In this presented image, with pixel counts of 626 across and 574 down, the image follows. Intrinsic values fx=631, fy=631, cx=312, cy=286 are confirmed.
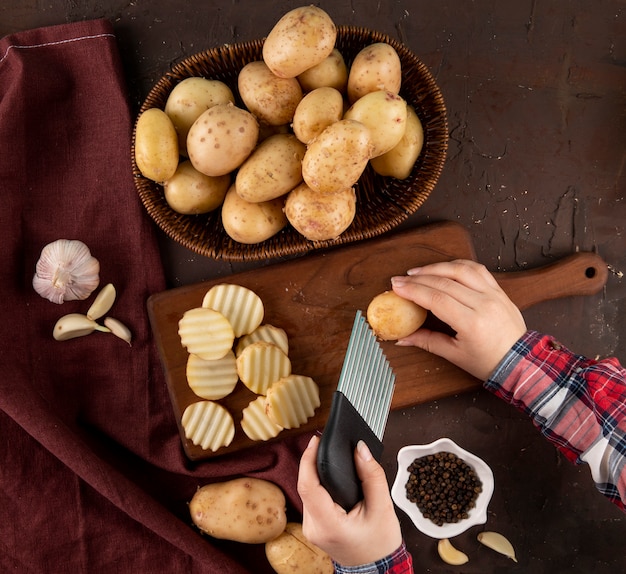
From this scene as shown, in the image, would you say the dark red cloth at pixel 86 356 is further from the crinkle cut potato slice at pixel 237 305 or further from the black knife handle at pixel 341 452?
the black knife handle at pixel 341 452

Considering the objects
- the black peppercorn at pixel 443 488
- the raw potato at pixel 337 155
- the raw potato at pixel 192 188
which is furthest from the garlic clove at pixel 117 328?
the black peppercorn at pixel 443 488

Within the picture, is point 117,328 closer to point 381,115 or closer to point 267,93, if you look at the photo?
point 267,93

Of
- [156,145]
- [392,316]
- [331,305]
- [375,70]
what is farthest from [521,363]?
[156,145]

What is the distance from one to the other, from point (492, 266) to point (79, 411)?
83 centimetres

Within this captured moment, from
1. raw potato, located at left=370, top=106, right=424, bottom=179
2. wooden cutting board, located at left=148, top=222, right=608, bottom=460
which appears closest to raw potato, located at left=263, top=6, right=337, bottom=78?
raw potato, located at left=370, top=106, right=424, bottom=179

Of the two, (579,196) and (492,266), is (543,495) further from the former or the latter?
(579,196)

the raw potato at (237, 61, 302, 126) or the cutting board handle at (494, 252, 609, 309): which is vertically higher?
the raw potato at (237, 61, 302, 126)

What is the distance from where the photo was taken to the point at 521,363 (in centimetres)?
110

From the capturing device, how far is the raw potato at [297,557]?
1134mm

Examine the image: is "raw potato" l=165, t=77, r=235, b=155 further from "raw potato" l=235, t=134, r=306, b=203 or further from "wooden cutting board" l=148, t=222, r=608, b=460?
"wooden cutting board" l=148, t=222, r=608, b=460

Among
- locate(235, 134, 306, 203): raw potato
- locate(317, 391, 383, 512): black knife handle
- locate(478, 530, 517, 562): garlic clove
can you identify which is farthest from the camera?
locate(478, 530, 517, 562): garlic clove

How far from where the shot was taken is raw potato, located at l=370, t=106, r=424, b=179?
3.39 ft

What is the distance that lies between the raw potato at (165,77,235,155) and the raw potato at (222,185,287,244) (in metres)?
0.13

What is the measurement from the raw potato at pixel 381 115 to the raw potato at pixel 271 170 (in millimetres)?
108
